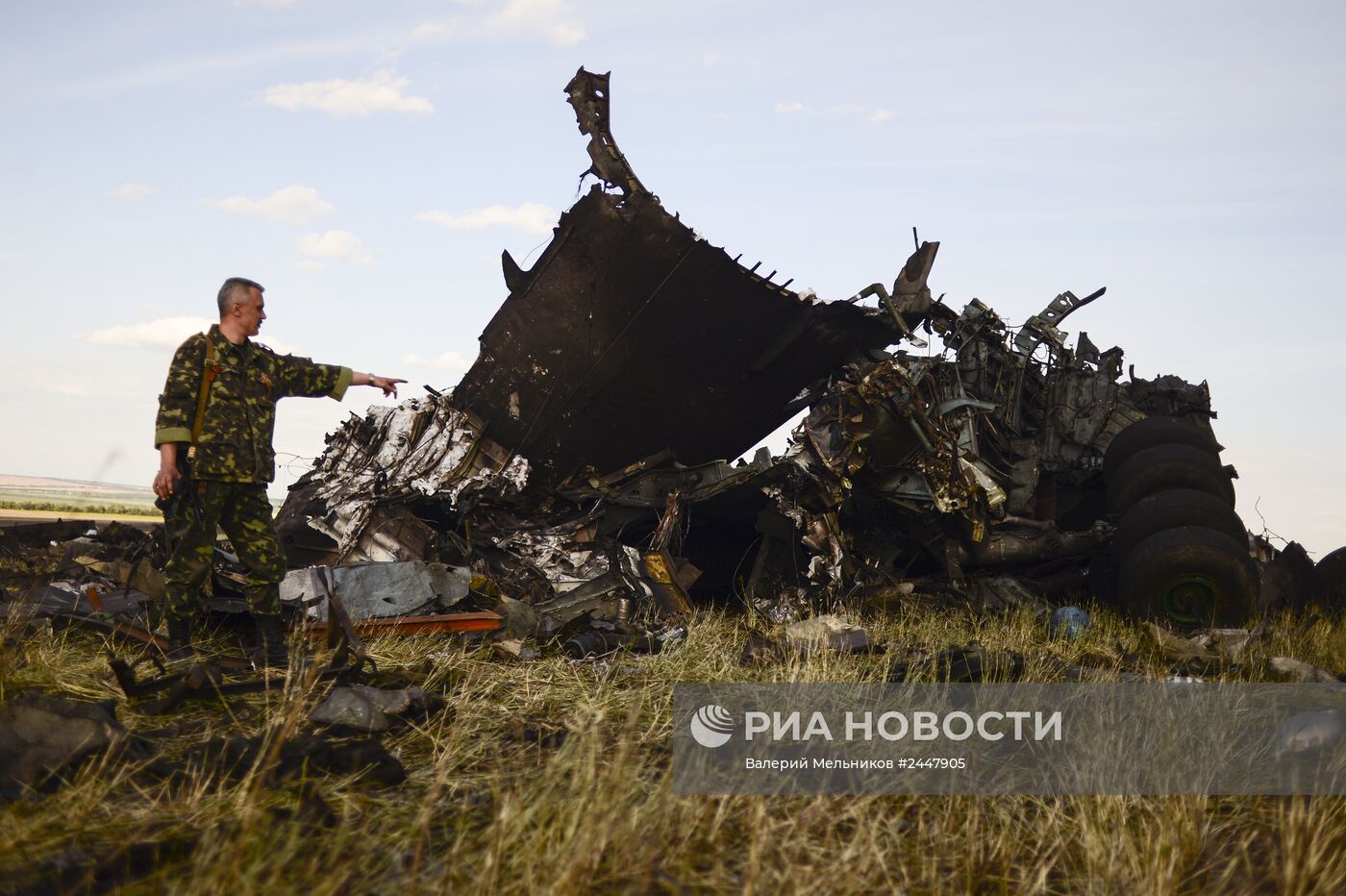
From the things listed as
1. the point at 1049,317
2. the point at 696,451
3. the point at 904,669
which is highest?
the point at 1049,317

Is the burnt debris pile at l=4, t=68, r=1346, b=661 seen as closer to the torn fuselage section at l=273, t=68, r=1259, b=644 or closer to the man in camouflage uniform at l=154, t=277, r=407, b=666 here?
the torn fuselage section at l=273, t=68, r=1259, b=644

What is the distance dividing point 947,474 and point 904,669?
9.88 ft

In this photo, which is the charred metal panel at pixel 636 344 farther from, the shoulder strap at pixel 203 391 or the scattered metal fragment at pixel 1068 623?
the shoulder strap at pixel 203 391

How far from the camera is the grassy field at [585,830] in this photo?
8.91ft

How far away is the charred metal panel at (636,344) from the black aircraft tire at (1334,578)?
5059 mm

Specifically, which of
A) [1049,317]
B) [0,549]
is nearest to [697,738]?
[1049,317]

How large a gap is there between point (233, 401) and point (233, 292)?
593mm

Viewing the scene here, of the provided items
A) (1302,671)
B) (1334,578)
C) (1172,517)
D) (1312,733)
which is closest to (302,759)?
(1312,733)

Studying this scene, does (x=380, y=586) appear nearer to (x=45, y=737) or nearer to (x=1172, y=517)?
(x=45, y=737)

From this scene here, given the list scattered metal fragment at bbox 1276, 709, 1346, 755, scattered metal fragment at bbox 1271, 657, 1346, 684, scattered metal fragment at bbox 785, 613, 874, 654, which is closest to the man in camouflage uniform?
scattered metal fragment at bbox 785, 613, 874, 654

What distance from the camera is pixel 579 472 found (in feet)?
31.8

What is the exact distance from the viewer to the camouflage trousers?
515 cm

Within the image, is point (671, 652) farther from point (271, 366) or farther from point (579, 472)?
point (579, 472)

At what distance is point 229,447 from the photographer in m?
5.11
